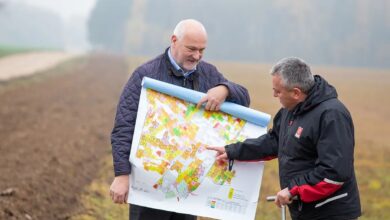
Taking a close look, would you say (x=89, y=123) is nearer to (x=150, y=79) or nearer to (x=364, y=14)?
(x=150, y=79)

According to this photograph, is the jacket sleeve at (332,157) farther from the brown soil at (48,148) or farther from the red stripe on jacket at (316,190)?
the brown soil at (48,148)

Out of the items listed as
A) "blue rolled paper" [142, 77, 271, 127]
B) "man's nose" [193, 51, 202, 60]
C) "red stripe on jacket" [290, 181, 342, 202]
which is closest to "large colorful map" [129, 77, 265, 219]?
"blue rolled paper" [142, 77, 271, 127]

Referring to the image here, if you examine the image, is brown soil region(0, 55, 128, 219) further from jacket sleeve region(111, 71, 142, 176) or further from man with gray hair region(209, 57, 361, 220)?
man with gray hair region(209, 57, 361, 220)

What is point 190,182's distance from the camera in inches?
145

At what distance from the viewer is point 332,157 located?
3.08m

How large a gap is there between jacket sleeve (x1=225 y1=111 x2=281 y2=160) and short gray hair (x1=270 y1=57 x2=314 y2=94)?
51 cm

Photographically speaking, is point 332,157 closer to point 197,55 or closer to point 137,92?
point 197,55

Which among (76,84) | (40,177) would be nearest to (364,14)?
(76,84)

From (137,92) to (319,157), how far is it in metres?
1.37

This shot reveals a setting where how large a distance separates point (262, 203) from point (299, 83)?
15.3 feet

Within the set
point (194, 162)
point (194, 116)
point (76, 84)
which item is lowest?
point (76, 84)

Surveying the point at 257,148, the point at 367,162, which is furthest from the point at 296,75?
the point at 367,162

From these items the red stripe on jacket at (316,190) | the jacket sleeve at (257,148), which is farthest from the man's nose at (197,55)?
the red stripe on jacket at (316,190)

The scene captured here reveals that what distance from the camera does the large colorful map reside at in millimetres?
3617
